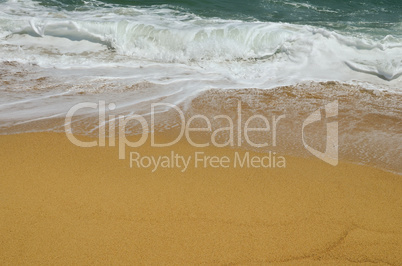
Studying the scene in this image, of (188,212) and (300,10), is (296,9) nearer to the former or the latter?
(300,10)

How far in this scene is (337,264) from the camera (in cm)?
246

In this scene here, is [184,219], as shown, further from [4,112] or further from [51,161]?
[4,112]

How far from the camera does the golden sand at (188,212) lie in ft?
8.20

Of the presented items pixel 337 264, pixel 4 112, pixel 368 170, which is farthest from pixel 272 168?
pixel 4 112

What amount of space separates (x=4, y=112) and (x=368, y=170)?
12.4 ft

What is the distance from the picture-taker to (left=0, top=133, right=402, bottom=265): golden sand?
2.50m

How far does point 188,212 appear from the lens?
283cm
